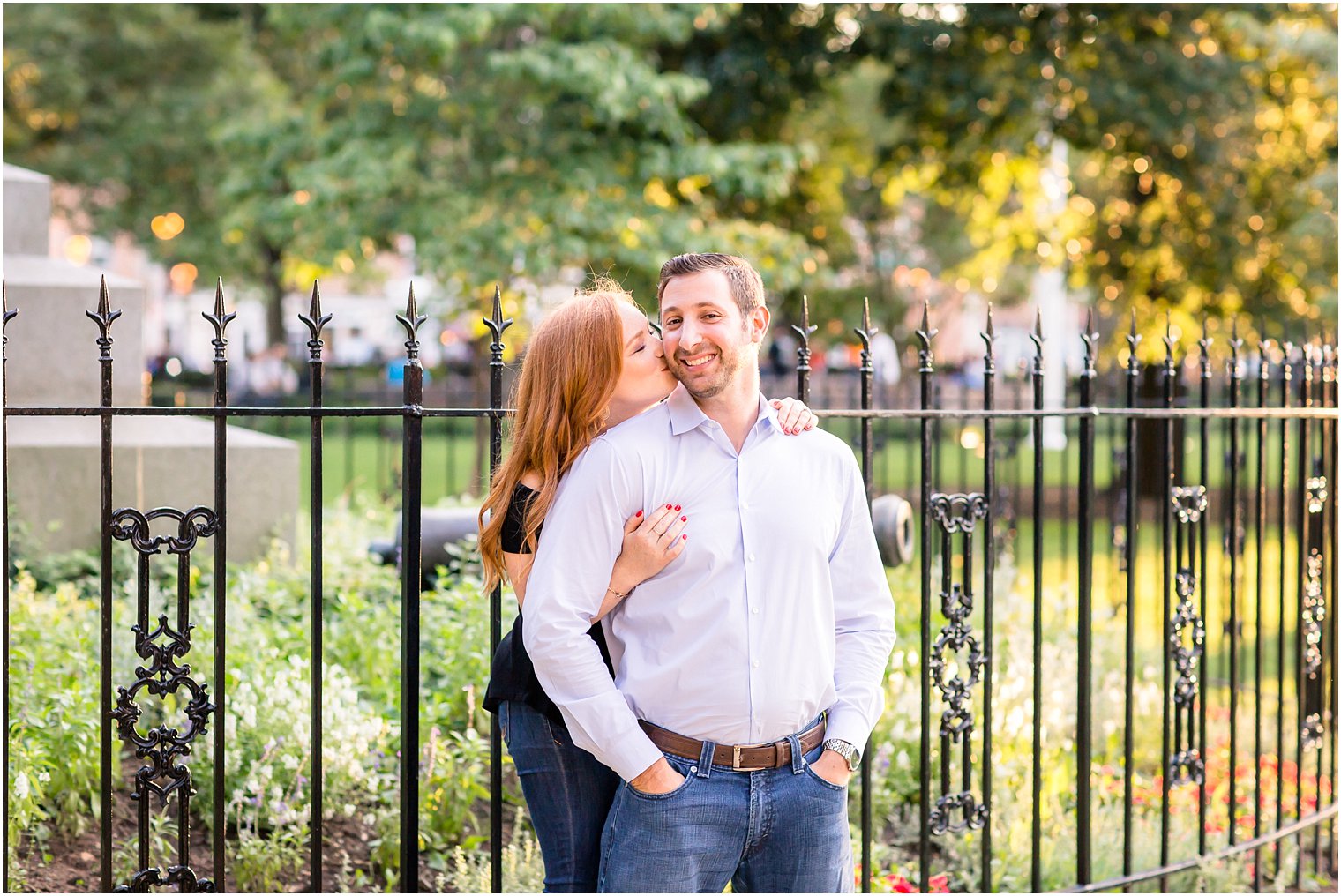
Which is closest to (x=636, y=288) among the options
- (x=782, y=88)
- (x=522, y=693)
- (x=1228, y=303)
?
(x=782, y=88)

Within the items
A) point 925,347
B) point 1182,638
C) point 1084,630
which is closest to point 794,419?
point 925,347

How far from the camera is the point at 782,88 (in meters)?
11.2

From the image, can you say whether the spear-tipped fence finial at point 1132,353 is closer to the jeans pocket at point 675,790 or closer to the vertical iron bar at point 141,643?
the jeans pocket at point 675,790

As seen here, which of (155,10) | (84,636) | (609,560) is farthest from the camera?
(155,10)

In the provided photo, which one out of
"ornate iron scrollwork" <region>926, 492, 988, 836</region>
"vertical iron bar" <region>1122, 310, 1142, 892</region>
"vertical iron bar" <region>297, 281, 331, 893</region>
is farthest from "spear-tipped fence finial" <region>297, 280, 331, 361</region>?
"vertical iron bar" <region>1122, 310, 1142, 892</region>

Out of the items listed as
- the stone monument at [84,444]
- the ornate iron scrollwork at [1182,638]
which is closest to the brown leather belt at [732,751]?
the ornate iron scrollwork at [1182,638]

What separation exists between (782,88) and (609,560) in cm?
961

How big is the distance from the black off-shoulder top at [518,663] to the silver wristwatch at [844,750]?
1.47 feet

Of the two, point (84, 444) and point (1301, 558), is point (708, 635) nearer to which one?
point (1301, 558)

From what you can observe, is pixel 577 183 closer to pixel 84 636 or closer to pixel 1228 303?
pixel 84 636

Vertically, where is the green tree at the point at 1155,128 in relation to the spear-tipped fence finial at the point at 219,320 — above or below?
above

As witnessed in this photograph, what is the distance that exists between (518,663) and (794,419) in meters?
0.75

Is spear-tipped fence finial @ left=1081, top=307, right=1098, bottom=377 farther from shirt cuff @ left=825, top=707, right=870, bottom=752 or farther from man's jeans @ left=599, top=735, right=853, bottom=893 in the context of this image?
man's jeans @ left=599, top=735, right=853, bottom=893

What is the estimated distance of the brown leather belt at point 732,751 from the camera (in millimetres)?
2361
